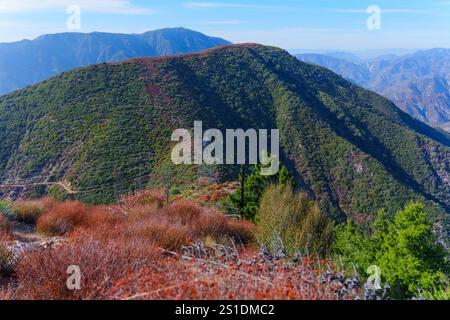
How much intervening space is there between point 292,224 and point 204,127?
35.8 metres

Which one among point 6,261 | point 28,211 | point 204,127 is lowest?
point 204,127

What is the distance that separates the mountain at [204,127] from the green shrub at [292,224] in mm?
22604

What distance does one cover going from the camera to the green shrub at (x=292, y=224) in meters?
6.39

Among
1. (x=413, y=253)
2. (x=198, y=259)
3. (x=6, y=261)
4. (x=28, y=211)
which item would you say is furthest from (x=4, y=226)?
(x=413, y=253)

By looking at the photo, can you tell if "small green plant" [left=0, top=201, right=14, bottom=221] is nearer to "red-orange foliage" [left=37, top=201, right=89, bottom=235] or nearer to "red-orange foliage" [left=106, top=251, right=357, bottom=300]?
"red-orange foliage" [left=37, top=201, right=89, bottom=235]

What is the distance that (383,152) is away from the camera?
171 feet

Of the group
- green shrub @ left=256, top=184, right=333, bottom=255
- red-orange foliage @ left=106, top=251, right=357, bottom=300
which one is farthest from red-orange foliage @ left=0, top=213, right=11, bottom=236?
green shrub @ left=256, top=184, right=333, bottom=255

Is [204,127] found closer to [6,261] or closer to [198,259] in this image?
[6,261]

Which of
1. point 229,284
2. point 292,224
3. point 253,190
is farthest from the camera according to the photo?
point 253,190

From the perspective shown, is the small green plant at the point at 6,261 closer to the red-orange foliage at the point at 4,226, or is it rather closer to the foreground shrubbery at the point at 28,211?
the red-orange foliage at the point at 4,226

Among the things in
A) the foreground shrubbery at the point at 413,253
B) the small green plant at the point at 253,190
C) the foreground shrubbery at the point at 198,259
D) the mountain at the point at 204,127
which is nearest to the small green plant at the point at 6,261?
the foreground shrubbery at the point at 198,259

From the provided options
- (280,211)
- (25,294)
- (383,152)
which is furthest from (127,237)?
(383,152)

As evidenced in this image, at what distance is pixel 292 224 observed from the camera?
721 cm

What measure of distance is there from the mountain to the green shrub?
890 inches
